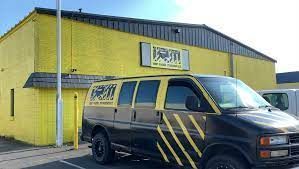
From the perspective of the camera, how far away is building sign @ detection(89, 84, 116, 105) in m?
10.6

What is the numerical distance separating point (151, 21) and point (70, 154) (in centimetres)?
983

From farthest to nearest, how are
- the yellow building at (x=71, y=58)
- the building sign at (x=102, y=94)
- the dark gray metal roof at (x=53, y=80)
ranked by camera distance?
1. the yellow building at (x=71, y=58)
2. the dark gray metal roof at (x=53, y=80)
3. the building sign at (x=102, y=94)

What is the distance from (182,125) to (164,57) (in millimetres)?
13302

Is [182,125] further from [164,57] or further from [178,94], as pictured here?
[164,57]

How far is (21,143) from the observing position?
1670cm

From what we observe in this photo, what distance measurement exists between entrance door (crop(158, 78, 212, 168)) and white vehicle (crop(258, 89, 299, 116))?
17.0ft

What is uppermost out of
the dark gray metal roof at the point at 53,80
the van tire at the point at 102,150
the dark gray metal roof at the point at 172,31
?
the dark gray metal roof at the point at 172,31

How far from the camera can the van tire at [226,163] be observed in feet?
22.4

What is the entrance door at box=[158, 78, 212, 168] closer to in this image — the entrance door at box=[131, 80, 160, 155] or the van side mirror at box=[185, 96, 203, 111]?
the van side mirror at box=[185, 96, 203, 111]

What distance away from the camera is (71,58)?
16812mm

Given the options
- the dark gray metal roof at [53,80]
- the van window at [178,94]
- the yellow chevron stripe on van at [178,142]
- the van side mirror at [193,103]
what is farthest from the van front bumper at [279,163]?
the dark gray metal roof at [53,80]

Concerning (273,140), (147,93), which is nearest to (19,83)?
(147,93)

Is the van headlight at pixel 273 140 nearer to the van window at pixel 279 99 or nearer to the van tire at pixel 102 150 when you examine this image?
the van tire at pixel 102 150

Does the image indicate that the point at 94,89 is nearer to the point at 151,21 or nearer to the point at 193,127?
the point at 193,127
